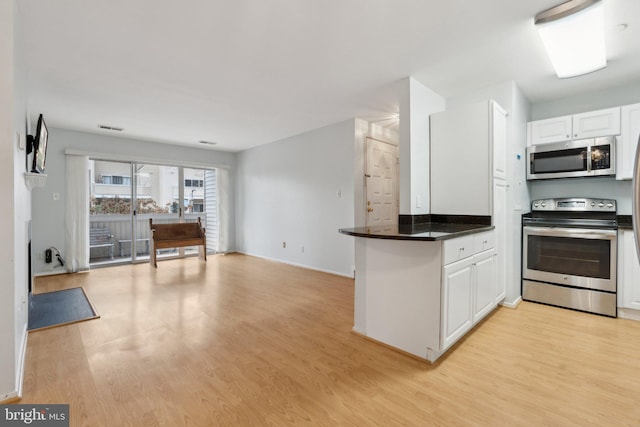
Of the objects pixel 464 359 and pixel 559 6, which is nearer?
pixel 559 6

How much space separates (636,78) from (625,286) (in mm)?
2073

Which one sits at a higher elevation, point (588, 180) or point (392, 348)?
point (588, 180)

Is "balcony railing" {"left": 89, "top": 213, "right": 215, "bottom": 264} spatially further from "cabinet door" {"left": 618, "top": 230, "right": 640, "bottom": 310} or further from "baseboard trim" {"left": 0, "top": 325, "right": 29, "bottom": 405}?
"cabinet door" {"left": 618, "top": 230, "right": 640, "bottom": 310}

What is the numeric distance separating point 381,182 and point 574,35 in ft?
9.53

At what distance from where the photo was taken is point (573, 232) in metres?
2.89

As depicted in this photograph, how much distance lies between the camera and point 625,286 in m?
2.68

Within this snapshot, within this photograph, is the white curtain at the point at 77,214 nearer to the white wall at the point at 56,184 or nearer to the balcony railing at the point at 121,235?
the white wall at the point at 56,184

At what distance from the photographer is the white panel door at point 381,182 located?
14.8 feet

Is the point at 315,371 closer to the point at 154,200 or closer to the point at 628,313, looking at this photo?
the point at 628,313

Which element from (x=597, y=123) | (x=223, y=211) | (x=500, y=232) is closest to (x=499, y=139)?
(x=500, y=232)

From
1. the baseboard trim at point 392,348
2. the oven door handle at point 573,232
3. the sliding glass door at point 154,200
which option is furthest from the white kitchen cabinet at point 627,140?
the sliding glass door at point 154,200

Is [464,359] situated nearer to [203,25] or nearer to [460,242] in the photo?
[460,242]

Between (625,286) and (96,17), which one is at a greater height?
(96,17)

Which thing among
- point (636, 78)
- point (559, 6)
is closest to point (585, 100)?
point (636, 78)
